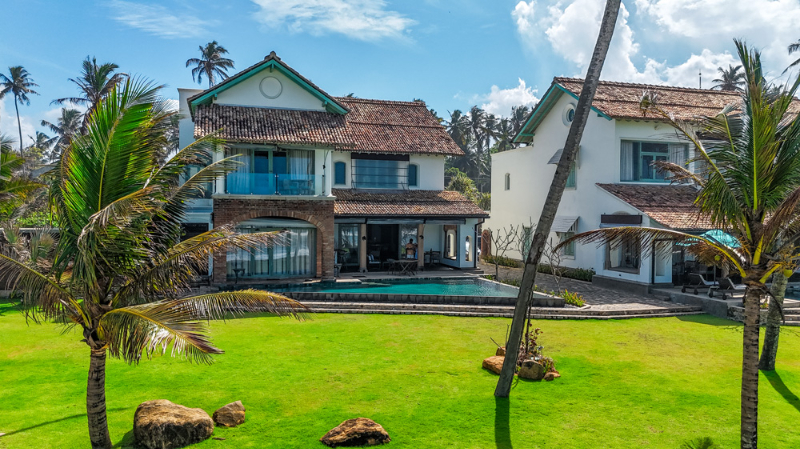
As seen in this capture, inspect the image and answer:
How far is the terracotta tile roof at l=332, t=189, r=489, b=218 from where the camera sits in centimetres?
2442

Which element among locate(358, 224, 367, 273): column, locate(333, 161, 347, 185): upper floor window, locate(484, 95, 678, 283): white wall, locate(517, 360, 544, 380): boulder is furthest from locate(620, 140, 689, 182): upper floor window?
locate(517, 360, 544, 380): boulder

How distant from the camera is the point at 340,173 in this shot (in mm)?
26422

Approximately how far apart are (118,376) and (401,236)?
59.0 ft

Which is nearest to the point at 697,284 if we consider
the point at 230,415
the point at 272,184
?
the point at 272,184

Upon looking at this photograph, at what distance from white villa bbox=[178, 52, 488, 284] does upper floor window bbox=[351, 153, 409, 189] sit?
0.16ft

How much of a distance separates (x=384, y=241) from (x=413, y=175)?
364 centimetres

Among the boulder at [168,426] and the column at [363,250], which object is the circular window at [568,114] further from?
the boulder at [168,426]

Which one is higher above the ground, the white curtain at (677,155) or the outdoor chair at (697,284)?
the white curtain at (677,155)

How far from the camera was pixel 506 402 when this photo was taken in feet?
31.9

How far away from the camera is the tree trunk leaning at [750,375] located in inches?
291

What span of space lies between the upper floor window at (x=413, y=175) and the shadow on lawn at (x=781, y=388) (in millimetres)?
18144

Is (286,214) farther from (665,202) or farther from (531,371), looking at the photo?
(665,202)

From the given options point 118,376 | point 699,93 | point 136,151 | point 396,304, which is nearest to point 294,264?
point 396,304

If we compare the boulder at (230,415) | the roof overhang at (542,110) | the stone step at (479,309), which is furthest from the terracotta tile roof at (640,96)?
the boulder at (230,415)
